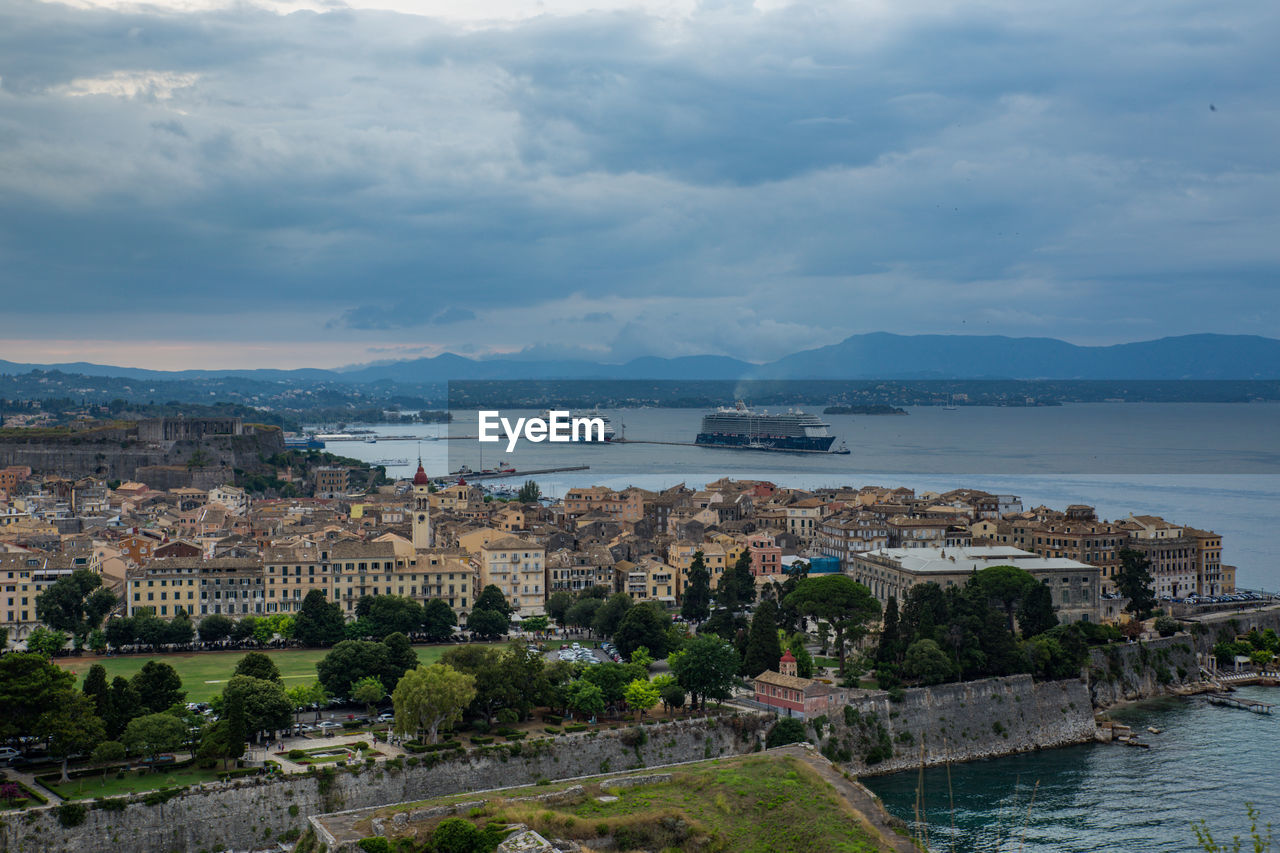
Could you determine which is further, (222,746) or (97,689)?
(97,689)

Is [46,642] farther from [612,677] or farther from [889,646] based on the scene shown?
[889,646]

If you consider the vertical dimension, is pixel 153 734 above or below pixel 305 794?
above

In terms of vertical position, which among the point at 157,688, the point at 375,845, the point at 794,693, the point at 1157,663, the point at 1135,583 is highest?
the point at 1135,583

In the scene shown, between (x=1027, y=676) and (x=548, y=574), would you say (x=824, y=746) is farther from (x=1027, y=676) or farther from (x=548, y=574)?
(x=548, y=574)

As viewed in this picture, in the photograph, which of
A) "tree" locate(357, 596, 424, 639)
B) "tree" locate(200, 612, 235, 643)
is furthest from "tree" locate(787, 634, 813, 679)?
"tree" locate(200, 612, 235, 643)

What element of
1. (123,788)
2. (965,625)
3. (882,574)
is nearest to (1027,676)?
(965,625)

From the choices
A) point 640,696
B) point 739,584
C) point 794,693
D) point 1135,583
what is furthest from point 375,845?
point 1135,583

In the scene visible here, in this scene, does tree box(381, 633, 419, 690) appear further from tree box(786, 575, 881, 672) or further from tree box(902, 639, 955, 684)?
tree box(902, 639, 955, 684)

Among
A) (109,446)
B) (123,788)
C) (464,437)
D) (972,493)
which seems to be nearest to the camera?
(123,788)
